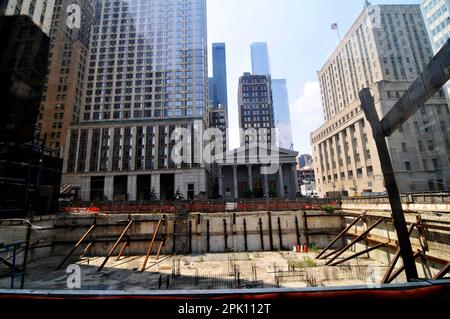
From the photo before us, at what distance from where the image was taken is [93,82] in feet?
208

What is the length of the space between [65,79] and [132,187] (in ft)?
134

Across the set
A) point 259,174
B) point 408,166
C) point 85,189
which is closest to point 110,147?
point 85,189

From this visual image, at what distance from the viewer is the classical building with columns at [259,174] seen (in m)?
53.4

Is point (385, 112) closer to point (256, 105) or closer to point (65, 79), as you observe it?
point (65, 79)

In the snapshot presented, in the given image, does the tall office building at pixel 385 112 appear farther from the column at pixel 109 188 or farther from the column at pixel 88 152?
the column at pixel 88 152

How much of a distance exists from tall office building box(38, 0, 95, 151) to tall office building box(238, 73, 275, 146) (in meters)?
82.9

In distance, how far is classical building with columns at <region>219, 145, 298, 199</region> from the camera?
53438 millimetres

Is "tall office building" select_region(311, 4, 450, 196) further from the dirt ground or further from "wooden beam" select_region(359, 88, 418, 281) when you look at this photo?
the dirt ground

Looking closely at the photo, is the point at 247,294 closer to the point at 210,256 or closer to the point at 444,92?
the point at 444,92

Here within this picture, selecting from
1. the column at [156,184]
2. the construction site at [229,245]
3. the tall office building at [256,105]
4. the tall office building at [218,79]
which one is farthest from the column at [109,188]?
the tall office building at [218,79]

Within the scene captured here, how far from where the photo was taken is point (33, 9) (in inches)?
375

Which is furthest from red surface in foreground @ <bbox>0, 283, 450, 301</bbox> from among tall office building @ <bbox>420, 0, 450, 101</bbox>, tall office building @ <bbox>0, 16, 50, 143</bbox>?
tall office building @ <bbox>420, 0, 450, 101</bbox>

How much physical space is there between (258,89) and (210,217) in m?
119

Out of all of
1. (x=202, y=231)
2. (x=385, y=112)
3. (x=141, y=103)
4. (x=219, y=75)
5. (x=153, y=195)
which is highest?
(x=219, y=75)
